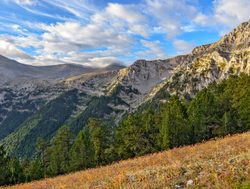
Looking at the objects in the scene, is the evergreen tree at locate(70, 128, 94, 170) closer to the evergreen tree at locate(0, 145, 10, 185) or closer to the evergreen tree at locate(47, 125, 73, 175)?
the evergreen tree at locate(47, 125, 73, 175)

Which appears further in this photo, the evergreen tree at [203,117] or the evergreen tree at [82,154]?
the evergreen tree at [82,154]

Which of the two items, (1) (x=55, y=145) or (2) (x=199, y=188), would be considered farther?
(1) (x=55, y=145)

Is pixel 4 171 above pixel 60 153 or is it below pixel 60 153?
below

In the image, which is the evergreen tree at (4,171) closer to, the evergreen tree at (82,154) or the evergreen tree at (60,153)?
the evergreen tree at (60,153)

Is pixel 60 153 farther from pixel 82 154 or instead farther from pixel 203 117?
pixel 203 117

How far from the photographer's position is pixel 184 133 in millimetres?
78312

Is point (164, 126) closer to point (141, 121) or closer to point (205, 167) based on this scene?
point (141, 121)

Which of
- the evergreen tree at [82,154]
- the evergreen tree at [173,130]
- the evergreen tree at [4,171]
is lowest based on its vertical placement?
the evergreen tree at [4,171]

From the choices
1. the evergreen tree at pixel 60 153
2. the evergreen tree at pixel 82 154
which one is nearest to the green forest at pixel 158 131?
the evergreen tree at pixel 82 154

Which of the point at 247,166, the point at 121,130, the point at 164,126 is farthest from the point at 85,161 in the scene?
the point at 247,166

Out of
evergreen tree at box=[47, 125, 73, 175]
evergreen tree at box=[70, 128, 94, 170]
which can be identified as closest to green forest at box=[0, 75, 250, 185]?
evergreen tree at box=[70, 128, 94, 170]

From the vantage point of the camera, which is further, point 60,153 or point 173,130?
point 60,153

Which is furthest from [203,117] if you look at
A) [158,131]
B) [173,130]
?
[158,131]

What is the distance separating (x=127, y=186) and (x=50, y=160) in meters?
88.9
